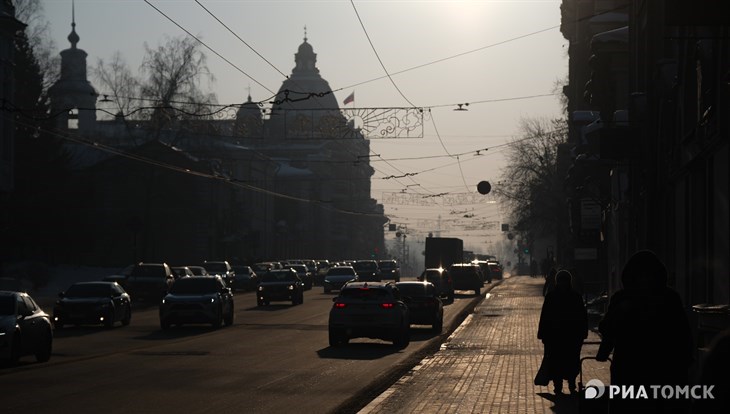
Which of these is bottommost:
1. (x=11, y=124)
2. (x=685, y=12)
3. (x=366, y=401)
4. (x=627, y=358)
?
(x=366, y=401)

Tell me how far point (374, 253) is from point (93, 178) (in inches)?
2771

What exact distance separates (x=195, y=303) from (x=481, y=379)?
640 inches

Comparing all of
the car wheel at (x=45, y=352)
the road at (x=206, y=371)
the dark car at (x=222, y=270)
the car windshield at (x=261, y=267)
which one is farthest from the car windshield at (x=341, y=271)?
the car wheel at (x=45, y=352)

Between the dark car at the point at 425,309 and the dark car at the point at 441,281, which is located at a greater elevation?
the dark car at the point at 441,281

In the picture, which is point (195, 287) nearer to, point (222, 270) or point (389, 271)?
point (222, 270)

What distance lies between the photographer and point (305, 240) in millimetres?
152250

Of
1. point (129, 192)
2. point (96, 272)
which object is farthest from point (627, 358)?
point (129, 192)

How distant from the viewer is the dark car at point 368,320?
27672mm

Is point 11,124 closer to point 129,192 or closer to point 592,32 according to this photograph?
point 592,32

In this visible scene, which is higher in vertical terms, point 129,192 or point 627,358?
point 129,192

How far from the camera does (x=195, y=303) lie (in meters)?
34.4

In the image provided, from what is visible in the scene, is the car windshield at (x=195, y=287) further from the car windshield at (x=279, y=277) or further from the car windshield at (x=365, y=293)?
the car windshield at (x=279, y=277)

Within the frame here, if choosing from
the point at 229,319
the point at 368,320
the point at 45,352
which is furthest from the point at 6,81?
the point at 45,352

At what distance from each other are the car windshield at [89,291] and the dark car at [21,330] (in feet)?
39.5
